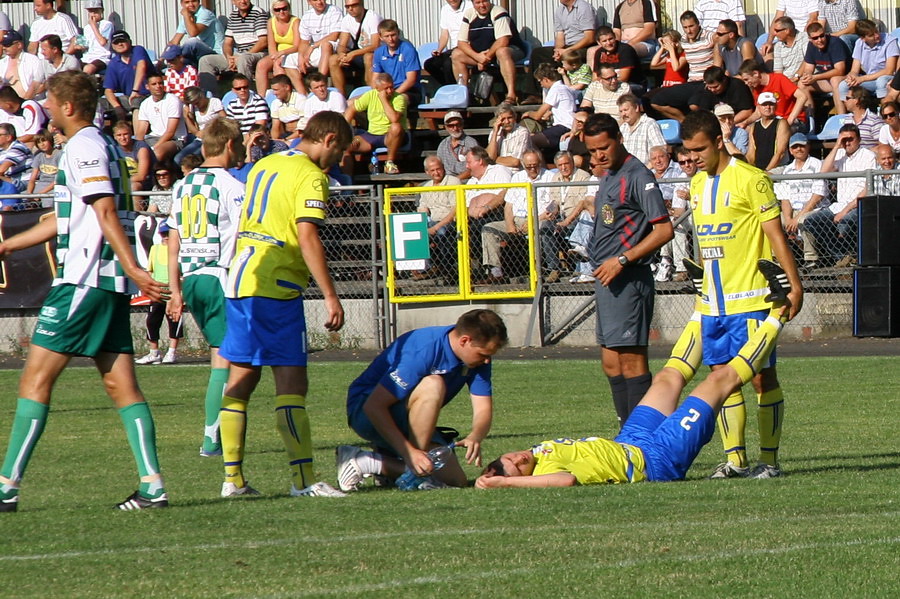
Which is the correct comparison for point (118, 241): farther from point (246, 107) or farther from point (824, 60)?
point (824, 60)

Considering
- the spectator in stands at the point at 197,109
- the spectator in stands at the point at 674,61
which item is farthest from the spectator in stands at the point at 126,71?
the spectator in stands at the point at 674,61

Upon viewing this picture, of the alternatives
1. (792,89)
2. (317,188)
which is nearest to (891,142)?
(792,89)

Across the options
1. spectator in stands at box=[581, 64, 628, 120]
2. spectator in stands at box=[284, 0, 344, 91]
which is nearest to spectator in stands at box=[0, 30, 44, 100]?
spectator in stands at box=[284, 0, 344, 91]

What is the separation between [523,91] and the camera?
22.9m

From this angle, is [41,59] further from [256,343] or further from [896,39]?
[256,343]

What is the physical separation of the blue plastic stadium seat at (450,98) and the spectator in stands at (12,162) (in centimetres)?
603

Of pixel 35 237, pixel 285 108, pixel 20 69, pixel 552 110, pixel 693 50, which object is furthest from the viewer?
pixel 20 69

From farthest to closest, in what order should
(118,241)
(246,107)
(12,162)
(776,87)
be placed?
(12,162) < (246,107) < (776,87) < (118,241)

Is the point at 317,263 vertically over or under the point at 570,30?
under

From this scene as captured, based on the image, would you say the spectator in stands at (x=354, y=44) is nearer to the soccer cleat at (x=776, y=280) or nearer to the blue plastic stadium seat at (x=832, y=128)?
the blue plastic stadium seat at (x=832, y=128)

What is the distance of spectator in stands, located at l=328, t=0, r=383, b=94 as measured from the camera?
2289 cm

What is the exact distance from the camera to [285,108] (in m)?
21.6

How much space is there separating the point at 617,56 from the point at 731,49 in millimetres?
1637

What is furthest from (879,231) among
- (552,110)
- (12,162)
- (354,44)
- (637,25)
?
(12,162)
